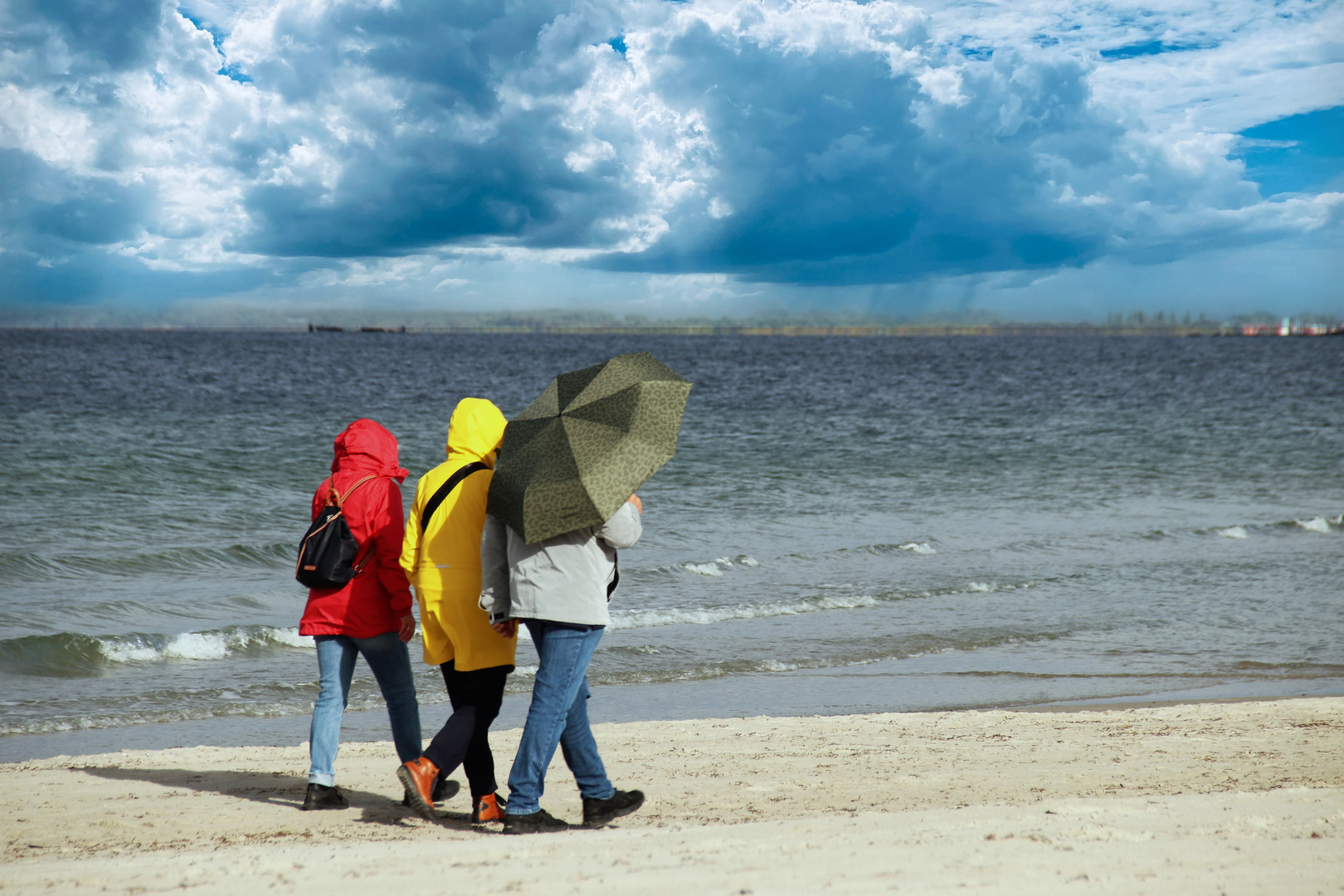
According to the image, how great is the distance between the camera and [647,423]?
3.81 m

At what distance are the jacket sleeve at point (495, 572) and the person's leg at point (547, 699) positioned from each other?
14cm

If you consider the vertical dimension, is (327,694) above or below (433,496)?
below

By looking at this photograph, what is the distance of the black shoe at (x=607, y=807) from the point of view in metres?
4.18

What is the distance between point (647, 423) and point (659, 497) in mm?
12461

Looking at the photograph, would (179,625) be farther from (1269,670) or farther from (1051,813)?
(1269,670)

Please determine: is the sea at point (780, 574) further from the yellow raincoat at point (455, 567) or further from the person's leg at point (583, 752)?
the yellow raincoat at point (455, 567)

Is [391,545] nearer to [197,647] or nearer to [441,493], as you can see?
[441,493]

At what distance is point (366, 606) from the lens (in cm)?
429

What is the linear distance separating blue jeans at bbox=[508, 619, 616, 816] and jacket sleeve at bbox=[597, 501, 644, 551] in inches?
15.3

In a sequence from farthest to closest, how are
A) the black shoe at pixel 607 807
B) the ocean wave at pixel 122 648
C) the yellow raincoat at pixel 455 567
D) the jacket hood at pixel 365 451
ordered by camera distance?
the ocean wave at pixel 122 648
the jacket hood at pixel 365 451
the black shoe at pixel 607 807
the yellow raincoat at pixel 455 567

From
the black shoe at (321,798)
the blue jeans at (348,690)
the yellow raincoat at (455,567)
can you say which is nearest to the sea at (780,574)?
the black shoe at (321,798)

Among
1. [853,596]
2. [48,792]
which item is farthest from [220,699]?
[853,596]

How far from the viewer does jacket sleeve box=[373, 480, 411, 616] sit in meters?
4.25

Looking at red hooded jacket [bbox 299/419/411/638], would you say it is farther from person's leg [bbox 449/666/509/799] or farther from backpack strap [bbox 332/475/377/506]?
person's leg [bbox 449/666/509/799]
